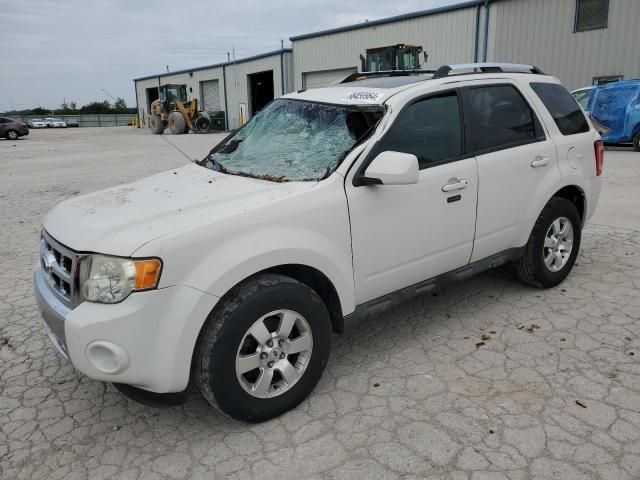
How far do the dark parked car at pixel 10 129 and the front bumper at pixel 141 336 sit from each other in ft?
108

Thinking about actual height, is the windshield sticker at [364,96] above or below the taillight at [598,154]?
above

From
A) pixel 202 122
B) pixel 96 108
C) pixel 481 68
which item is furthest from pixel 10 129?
pixel 96 108

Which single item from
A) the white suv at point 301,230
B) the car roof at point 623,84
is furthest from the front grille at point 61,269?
the car roof at point 623,84

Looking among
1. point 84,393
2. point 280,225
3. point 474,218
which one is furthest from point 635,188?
point 84,393

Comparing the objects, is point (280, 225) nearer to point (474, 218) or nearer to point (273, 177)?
point (273, 177)

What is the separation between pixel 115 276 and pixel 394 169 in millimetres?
1488

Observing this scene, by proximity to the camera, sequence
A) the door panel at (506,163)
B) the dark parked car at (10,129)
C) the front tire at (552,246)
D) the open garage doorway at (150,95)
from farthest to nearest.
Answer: the open garage doorway at (150,95) → the dark parked car at (10,129) → the front tire at (552,246) → the door panel at (506,163)

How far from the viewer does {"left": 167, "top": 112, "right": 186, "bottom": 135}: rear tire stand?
105 ft

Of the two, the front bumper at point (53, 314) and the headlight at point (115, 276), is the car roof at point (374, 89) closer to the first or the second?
the headlight at point (115, 276)

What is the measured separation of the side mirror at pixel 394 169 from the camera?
2.80 m

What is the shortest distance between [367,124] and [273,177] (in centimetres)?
68

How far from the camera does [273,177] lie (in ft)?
10.1

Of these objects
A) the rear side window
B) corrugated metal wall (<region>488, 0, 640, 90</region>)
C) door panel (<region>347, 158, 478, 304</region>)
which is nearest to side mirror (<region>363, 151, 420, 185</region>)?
door panel (<region>347, 158, 478, 304</region>)

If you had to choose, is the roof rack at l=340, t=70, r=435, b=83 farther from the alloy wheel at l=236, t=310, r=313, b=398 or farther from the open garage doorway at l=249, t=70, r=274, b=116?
the open garage doorway at l=249, t=70, r=274, b=116
